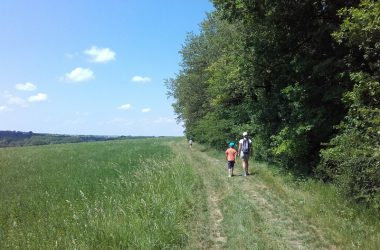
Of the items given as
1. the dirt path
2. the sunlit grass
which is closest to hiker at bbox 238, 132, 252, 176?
the dirt path

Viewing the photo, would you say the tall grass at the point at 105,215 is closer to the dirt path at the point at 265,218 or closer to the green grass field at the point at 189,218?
the green grass field at the point at 189,218

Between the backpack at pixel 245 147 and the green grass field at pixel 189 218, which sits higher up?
the backpack at pixel 245 147

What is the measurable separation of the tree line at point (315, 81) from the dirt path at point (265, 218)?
163 cm

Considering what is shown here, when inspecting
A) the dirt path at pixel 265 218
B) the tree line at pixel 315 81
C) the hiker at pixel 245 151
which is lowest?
the dirt path at pixel 265 218

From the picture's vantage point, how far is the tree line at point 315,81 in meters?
10.6

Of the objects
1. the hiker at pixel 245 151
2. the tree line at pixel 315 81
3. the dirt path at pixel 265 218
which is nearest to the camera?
the dirt path at pixel 265 218

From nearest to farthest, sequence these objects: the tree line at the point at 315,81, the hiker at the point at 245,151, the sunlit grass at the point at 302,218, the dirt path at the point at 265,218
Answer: the sunlit grass at the point at 302,218, the dirt path at the point at 265,218, the tree line at the point at 315,81, the hiker at the point at 245,151

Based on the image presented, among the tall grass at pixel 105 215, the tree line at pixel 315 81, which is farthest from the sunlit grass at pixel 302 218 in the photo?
the tall grass at pixel 105 215

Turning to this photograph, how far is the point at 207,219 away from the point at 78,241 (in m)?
3.52

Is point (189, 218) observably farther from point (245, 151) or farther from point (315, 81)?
point (245, 151)

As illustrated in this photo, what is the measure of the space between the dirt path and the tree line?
Answer: 64.4 inches

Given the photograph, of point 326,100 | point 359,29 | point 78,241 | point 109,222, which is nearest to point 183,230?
point 109,222

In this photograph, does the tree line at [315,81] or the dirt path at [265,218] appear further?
the tree line at [315,81]

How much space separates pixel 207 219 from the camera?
1112 cm
